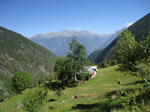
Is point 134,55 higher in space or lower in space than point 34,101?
higher

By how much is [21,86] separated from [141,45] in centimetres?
8026

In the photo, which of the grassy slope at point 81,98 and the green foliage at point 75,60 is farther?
the green foliage at point 75,60

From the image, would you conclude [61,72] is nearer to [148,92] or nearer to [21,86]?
[21,86]

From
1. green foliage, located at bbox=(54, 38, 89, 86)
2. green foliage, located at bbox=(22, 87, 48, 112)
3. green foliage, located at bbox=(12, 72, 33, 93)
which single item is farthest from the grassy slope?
green foliage, located at bbox=(12, 72, 33, 93)

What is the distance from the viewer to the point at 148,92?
1262 centimetres

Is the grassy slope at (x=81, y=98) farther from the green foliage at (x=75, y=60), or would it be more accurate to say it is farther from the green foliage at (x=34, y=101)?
the green foliage at (x=75, y=60)

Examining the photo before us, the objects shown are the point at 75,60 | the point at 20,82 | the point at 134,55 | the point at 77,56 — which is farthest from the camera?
the point at 20,82

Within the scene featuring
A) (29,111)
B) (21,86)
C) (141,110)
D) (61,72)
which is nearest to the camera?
(141,110)

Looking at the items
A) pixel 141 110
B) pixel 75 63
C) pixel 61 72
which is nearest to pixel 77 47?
pixel 75 63

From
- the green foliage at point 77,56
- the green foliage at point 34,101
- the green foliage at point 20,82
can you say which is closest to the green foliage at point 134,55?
the green foliage at point 34,101

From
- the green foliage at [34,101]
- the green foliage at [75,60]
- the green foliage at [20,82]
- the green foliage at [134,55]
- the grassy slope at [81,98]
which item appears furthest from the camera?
the green foliage at [20,82]

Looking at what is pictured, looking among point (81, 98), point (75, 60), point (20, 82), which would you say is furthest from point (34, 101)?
point (20, 82)

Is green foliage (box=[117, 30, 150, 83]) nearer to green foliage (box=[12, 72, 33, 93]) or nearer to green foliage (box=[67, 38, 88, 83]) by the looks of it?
green foliage (box=[67, 38, 88, 83])

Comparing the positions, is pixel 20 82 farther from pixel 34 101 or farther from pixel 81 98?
pixel 34 101
